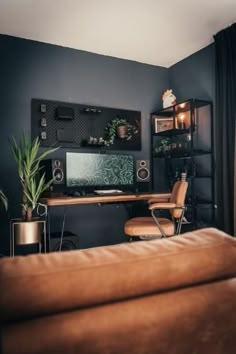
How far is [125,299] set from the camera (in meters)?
0.60

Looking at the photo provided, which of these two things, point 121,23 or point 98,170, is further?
point 98,170

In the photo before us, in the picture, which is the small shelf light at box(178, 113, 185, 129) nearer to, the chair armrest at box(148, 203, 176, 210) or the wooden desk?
the wooden desk

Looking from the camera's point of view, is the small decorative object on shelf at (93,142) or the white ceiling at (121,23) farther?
the small decorative object on shelf at (93,142)

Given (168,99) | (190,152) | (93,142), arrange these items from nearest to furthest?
1. (190,152)
2. (93,142)
3. (168,99)

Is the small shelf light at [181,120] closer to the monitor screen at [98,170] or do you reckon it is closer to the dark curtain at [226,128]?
the dark curtain at [226,128]

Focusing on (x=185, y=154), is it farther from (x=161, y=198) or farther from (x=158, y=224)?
(x=158, y=224)

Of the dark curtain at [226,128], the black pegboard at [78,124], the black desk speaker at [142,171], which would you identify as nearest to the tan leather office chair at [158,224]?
the dark curtain at [226,128]

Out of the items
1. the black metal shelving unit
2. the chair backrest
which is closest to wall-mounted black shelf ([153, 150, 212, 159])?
the black metal shelving unit

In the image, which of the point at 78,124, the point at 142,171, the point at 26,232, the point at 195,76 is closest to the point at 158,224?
the point at 26,232

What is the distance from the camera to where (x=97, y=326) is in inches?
21.8

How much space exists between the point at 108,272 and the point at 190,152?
315cm

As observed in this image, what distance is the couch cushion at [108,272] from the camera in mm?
532

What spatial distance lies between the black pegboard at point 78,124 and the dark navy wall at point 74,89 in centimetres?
8

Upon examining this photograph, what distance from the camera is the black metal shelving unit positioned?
11.9 ft
